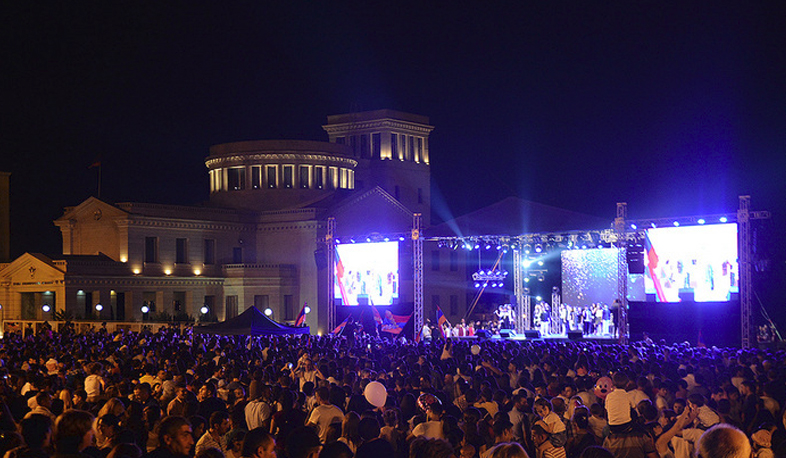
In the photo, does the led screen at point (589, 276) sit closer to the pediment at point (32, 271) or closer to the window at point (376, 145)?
the window at point (376, 145)

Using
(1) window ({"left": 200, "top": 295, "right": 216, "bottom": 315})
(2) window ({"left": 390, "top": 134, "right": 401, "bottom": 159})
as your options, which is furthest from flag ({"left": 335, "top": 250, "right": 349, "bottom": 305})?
(2) window ({"left": 390, "top": 134, "right": 401, "bottom": 159})

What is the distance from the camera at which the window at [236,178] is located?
6341 centimetres

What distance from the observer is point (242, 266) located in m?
57.2

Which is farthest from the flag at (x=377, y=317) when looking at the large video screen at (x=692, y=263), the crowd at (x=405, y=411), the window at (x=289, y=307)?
the crowd at (x=405, y=411)

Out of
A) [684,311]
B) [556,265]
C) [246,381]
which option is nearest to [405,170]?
[556,265]

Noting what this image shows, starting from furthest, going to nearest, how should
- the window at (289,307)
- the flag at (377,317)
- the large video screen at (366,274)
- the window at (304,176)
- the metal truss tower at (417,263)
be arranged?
the window at (304,176) → the window at (289,307) → the large video screen at (366,274) → the flag at (377,317) → the metal truss tower at (417,263)

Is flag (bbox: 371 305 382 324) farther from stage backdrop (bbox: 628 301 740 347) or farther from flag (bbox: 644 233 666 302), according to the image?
flag (bbox: 644 233 666 302)

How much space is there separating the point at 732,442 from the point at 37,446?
5.48 meters

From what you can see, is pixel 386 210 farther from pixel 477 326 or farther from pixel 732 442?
pixel 732 442

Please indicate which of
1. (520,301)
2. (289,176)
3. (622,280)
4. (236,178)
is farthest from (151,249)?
(622,280)

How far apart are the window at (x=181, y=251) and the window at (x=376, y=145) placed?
63.9ft

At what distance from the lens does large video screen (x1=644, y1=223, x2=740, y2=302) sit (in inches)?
1329

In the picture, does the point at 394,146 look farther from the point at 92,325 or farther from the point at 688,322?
the point at 688,322

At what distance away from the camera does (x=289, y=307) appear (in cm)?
5728
